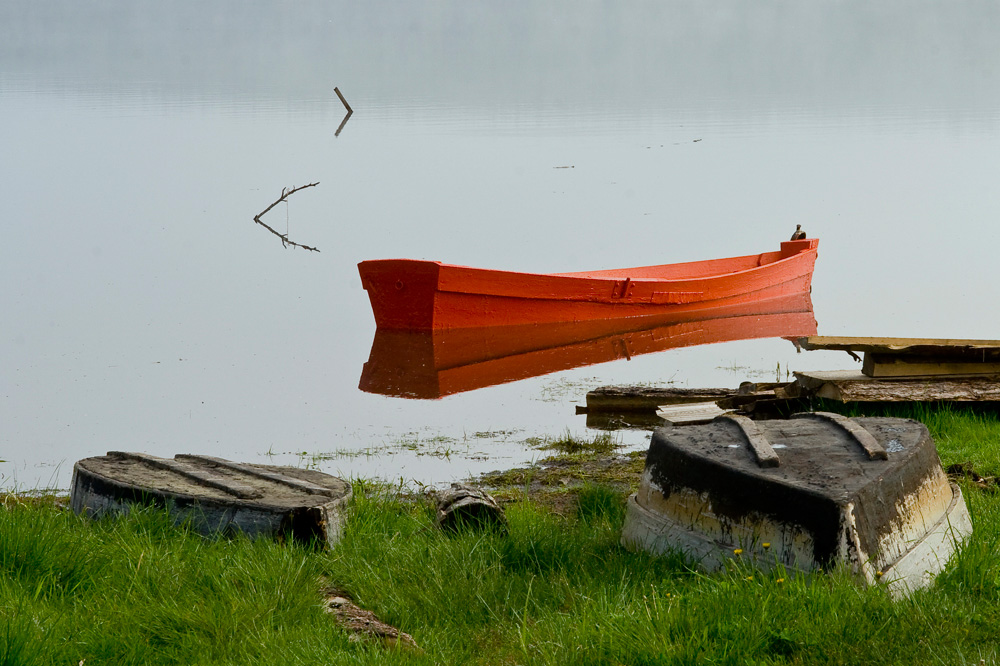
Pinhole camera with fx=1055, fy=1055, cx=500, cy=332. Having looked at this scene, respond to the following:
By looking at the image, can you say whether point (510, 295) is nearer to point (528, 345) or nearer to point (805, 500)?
point (528, 345)

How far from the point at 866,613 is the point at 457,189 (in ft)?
80.1

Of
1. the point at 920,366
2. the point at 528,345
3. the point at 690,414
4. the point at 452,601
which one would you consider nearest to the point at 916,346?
the point at 920,366

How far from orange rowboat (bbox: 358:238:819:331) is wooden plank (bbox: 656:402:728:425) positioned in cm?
567

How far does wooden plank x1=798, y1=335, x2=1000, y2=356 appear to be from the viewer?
708cm

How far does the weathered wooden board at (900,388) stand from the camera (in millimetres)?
7035

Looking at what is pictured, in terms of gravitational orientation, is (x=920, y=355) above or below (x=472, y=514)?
above

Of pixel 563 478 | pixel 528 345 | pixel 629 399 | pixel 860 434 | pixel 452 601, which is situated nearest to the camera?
pixel 452 601

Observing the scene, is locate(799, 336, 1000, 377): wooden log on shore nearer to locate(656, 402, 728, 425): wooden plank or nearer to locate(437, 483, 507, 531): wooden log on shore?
locate(656, 402, 728, 425): wooden plank

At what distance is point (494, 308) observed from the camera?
1287cm

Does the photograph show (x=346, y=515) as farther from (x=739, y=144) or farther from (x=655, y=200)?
(x=739, y=144)

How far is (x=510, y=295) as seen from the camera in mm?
12781

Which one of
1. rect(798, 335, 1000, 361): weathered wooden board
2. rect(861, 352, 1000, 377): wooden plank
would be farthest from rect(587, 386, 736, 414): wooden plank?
rect(861, 352, 1000, 377): wooden plank

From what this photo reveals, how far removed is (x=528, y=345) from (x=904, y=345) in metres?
6.01

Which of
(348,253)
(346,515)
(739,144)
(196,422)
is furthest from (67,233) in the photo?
(739,144)
